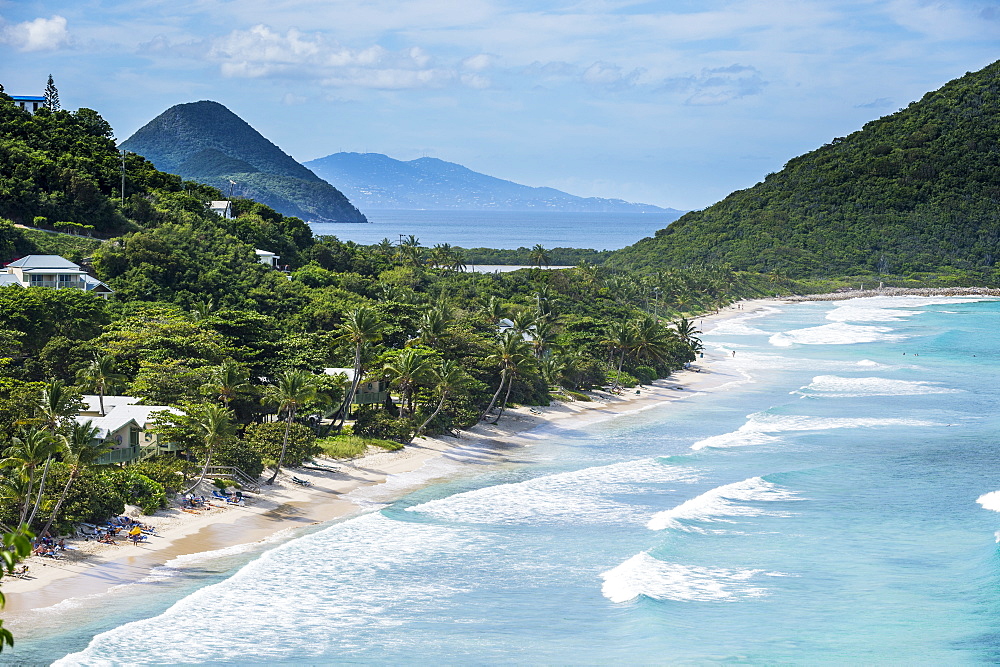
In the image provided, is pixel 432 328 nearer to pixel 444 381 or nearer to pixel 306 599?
pixel 444 381

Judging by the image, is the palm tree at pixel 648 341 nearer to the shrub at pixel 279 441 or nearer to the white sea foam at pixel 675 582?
the shrub at pixel 279 441

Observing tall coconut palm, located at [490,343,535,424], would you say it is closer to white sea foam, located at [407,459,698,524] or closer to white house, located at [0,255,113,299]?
white sea foam, located at [407,459,698,524]

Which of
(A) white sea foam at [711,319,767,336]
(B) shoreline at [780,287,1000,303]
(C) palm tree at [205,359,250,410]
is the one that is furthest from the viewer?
(B) shoreline at [780,287,1000,303]

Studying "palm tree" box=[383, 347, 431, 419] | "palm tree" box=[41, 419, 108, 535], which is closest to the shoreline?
"palm tree" box=[383, 347, 431, 419]

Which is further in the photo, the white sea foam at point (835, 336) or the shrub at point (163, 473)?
the white sea foam at point (835, 336)

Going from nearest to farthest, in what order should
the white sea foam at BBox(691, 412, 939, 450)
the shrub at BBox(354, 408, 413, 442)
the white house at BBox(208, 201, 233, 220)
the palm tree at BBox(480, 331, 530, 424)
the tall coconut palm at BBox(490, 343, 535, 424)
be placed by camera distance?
1. the shrub at BBox(354, 408, 413, 442)
2. the white sea foam at BBox(691, 412, 939, 450)
3. the palm tree at BBox(480, 331, 530, 424)
4. the tall coconut palm at BBox(490, 343, 535, 424)
5. the white house at BBox(208, 201, 233, 220)

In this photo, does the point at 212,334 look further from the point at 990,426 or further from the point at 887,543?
→ the point at 990,426

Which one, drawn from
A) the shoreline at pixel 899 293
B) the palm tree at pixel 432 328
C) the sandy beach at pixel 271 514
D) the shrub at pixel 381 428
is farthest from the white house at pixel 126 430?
the shoreline at pixel 899 293
